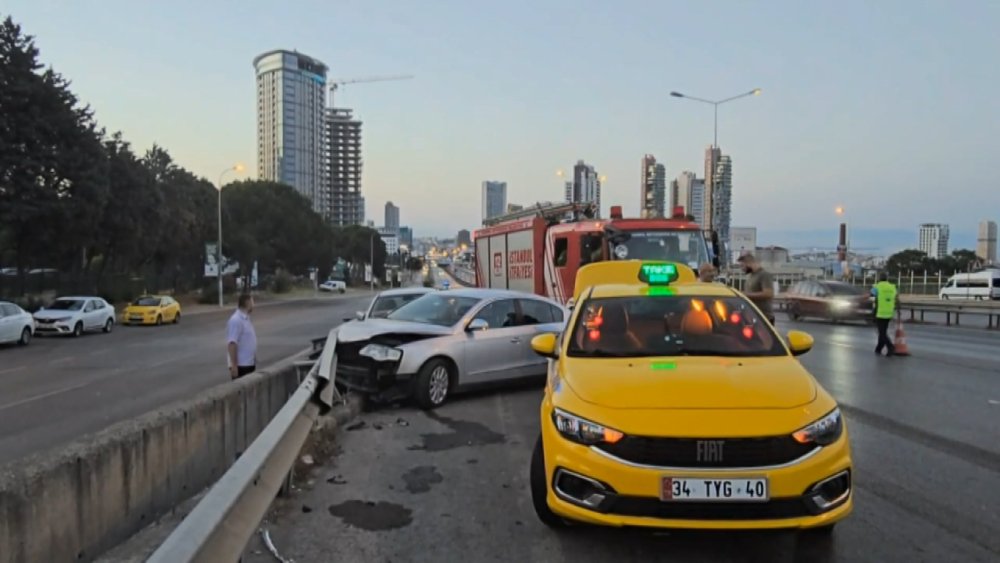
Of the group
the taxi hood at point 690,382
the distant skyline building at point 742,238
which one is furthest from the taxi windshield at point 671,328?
the distant skyline building at point 742,238

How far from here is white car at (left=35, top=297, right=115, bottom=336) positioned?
2545 cm

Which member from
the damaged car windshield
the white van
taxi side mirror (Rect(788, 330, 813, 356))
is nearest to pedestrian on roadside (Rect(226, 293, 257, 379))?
the damaged car windshield

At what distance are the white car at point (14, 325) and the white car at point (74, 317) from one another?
2366 mm

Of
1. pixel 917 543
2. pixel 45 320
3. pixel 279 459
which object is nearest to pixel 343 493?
pixel 279 459

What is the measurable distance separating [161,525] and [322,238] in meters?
79.4

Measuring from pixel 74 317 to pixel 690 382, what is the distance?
26686mm

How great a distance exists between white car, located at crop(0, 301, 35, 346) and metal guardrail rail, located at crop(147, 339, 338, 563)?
20146mm

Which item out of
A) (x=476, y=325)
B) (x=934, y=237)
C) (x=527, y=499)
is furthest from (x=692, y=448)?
(x=934, y=237)

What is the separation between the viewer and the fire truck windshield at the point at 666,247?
1531cm

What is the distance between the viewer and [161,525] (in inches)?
201

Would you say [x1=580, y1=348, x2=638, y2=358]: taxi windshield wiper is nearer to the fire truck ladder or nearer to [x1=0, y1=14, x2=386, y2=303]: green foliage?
the fire truck ladder

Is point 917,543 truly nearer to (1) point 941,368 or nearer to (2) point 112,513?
(2) point 112,513

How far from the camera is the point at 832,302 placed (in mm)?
26344

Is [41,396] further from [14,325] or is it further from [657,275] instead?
[14,325]
